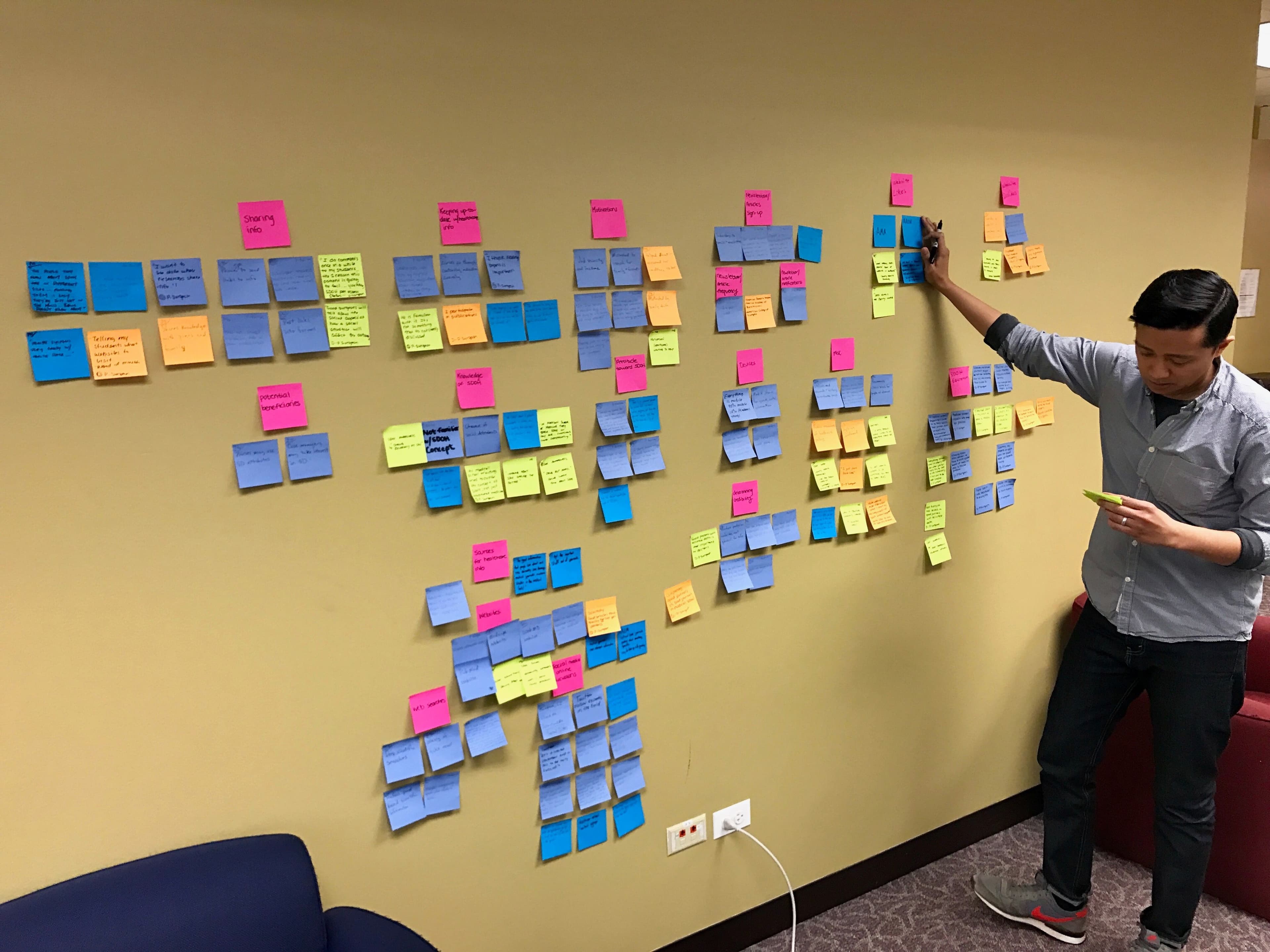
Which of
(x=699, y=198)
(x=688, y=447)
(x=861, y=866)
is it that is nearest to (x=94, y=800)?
(x=688, y=447)

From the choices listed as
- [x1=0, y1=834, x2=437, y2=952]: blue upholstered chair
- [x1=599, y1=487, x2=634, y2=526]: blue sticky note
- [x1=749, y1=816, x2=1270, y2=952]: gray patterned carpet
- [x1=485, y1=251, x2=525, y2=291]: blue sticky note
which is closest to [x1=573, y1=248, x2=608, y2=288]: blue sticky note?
[x1=485, y1=251, x2=525, y2=291]: blue sticky note

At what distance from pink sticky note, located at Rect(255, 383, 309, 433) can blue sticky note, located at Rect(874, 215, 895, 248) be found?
136cm

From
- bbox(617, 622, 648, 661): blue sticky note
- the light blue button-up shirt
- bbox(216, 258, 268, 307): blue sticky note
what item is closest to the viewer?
bbox(216, 258, 268, 307): blue sticky note

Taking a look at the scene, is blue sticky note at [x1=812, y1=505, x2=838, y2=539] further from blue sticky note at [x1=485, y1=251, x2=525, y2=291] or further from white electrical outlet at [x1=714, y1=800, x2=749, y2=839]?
blue sticky note at [x1=485, y1=251, x2=525, y2=291]

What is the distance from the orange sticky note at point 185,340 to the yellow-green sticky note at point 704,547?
1.04 metres

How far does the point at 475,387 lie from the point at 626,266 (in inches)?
16.0

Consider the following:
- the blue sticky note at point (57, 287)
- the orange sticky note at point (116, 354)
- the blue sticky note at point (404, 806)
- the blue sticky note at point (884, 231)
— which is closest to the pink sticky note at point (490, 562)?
the blue sticky note at point (404, 806)

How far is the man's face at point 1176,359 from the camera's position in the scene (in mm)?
1592

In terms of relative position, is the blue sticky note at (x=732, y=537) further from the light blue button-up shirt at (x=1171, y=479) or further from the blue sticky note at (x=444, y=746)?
the light blue button-up shirt at (x=1171, y=479)

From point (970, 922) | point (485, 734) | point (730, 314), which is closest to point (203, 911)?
point (485, 734)

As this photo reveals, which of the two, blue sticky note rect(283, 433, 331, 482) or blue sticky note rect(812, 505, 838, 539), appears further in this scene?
blue sticky note rect(812, 505, 838, 539)

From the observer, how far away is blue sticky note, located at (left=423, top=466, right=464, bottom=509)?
150 cm

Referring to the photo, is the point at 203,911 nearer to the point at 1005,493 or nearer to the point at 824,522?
the point at 824,522

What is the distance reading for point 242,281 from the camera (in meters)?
1.32
